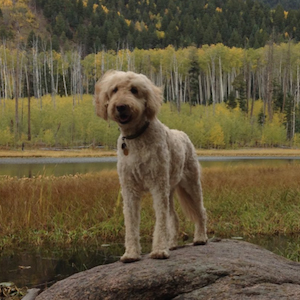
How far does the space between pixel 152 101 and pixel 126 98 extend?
31cm

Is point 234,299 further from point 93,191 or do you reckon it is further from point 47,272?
point 93,191

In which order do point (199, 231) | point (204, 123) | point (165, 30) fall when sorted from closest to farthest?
1. point (199, 231)
2. point (204, 123)
3. point (165, 30)

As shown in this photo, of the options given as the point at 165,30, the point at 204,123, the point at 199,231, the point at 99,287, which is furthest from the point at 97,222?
the point at 165,30

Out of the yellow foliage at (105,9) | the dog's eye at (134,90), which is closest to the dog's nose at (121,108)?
the dog's eye at (134,90)

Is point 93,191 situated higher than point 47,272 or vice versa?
point 93,191

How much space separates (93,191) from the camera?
8.55m

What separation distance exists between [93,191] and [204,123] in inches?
1397

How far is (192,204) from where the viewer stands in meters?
4.40

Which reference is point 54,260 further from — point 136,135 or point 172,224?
point 136,135

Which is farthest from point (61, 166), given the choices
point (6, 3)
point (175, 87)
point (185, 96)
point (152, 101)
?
point (6, 3)

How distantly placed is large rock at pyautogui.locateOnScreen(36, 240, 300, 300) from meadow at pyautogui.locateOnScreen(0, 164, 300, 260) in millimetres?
2445

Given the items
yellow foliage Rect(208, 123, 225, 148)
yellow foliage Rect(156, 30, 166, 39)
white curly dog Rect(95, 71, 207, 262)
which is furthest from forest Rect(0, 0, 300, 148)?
white curly dog Rect(95, 71, 207, 262)

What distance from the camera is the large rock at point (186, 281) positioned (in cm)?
320

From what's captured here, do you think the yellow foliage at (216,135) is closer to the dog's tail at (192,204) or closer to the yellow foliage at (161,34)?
the dog's tail at (192,204)
